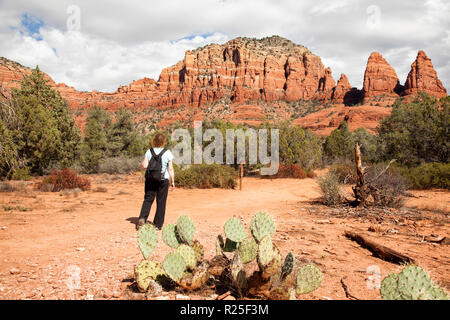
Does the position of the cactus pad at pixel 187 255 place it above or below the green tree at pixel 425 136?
below

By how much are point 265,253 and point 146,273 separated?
4.13 ft

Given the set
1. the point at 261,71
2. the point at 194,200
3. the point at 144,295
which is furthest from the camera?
the point at 261,71

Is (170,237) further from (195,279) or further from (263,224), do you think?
(263,224)

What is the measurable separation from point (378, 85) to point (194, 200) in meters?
108

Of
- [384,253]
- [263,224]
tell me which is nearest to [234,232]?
[263,224]

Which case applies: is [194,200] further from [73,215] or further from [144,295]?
[144,295]

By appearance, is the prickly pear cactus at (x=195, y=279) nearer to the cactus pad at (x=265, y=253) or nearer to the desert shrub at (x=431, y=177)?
the cactus pad at (x=265, y=253)

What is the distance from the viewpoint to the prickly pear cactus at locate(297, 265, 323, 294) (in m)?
2.38

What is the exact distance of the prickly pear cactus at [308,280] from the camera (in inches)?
93.5

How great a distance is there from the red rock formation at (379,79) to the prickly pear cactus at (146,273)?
354 feet

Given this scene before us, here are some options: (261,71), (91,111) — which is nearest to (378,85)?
(261,71)

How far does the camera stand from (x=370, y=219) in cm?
643

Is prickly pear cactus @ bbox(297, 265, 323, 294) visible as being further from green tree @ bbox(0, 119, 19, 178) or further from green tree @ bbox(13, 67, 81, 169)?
green tree @ bbox(13, 67, 81, 169)

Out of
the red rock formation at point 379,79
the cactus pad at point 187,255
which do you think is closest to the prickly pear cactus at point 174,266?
the cactus pad at point 187,255
